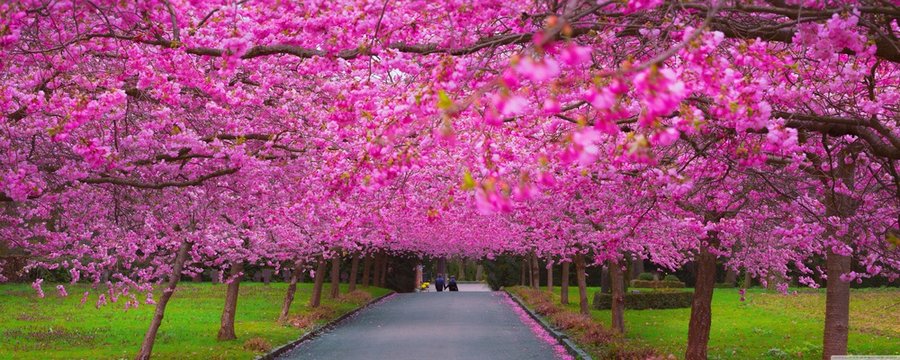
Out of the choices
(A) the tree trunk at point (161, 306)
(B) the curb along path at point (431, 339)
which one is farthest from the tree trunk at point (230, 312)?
(A) the tree trunk at point (161, 306)

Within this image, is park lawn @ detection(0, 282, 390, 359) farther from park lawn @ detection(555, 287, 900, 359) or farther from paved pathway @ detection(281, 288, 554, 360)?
park lawn @ detection(555, 287, 900, 359)

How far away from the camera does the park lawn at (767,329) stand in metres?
18.6

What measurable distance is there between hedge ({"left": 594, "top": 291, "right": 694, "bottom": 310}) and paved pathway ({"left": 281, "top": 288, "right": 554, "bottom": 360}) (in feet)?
12.0

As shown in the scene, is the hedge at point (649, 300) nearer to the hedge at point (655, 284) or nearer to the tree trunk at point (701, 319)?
the hedge at point (655, 284)

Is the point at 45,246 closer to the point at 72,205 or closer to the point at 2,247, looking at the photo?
the point at 72,205

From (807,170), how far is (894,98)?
93.3 inches

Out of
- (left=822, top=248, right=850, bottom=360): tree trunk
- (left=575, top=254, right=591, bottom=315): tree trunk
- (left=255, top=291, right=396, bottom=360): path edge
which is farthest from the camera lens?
(left=575, top=254, right=591, bottom=315): tree trunk

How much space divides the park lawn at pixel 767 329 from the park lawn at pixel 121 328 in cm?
953

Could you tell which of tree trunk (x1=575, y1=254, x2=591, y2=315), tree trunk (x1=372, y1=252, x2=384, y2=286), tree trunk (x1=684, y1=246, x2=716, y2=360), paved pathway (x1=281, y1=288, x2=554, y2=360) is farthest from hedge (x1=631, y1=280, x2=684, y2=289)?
tree trunk (x1=684, y1=246, x2=716, y2=360)

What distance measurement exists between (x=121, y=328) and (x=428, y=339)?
27.5 feet

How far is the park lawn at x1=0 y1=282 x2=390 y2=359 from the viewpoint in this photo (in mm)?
17484

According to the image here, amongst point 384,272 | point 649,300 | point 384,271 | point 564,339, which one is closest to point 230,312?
point 564,339

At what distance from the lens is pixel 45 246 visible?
1279 cm

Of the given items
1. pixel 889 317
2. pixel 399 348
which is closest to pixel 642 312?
pixel 889 317
